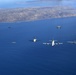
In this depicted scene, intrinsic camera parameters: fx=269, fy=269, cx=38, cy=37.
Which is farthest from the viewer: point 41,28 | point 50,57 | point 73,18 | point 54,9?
point 54,9

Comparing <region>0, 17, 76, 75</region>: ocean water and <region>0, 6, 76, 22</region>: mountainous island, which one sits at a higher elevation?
<region>0, 17, 76, 75</region>: ocean water

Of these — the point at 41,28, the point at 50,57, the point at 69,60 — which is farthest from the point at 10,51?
the point at 41,28

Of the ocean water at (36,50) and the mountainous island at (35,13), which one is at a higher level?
the ocean water at (36,50)

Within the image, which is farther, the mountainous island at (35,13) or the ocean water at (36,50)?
the mountainous island at (35,13)

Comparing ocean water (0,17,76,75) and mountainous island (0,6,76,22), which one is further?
mountainous island (0,6,76,22)

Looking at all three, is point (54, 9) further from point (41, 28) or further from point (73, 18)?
point (41, 28)
